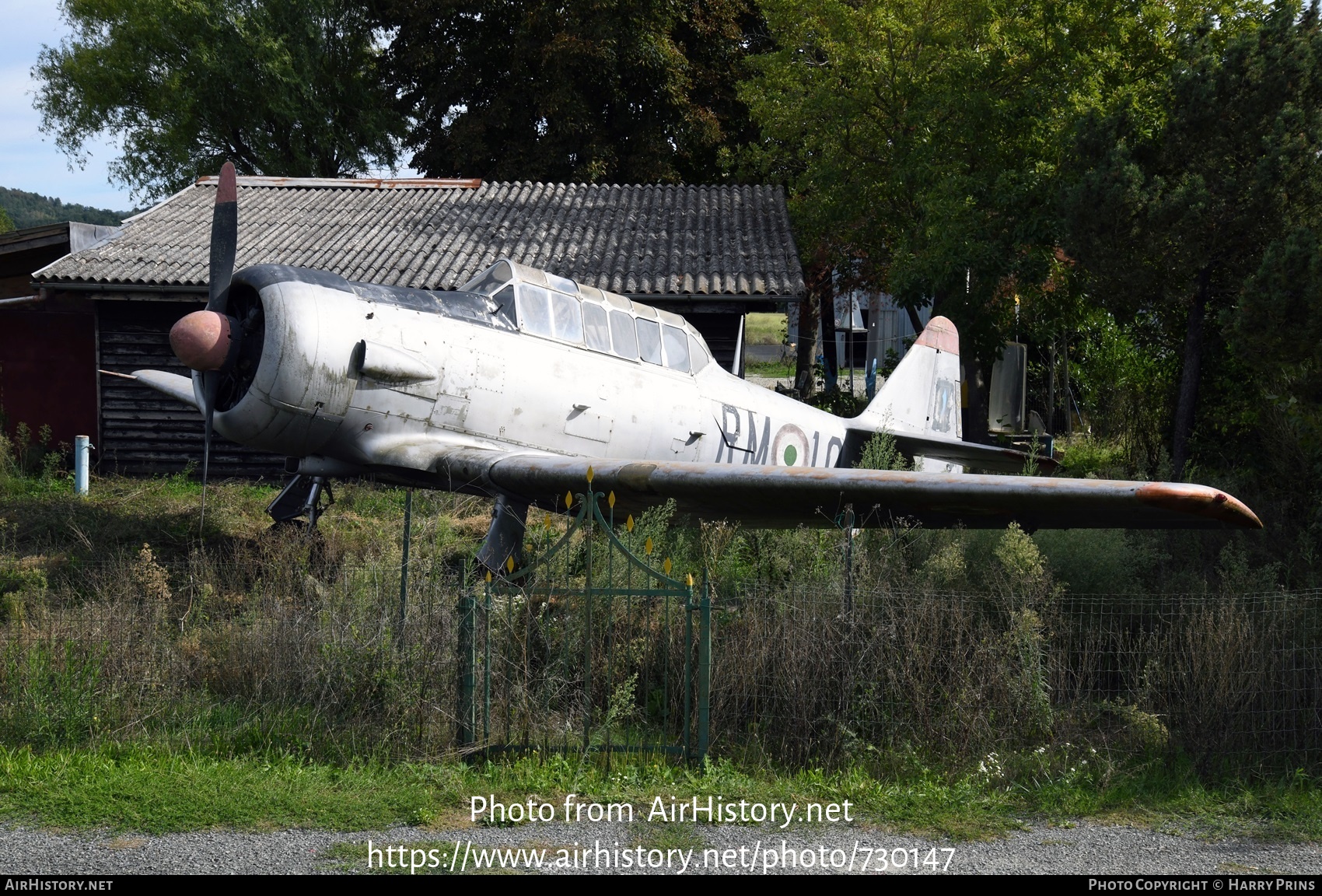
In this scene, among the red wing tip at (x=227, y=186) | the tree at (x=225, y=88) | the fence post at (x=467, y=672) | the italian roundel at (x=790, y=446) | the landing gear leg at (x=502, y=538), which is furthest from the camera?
the tree at (x=225, y=88)

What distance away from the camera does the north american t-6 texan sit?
23.8ft

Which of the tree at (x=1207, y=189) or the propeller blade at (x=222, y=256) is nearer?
the propeller blade at (x=222, y=256)

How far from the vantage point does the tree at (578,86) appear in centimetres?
2253

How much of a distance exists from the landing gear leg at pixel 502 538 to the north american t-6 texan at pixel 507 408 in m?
0.02

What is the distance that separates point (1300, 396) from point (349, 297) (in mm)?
8036

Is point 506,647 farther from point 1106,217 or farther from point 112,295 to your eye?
point 112,295

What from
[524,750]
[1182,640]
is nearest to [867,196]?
[1182,640]

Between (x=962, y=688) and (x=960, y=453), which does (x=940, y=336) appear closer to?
(x=960, y=453)

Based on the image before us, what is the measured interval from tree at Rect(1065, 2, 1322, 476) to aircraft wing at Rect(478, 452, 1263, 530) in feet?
11.5

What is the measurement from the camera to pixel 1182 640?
6.21 m

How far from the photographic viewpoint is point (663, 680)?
625cm

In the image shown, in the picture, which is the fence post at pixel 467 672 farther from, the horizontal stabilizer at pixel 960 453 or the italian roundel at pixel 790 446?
the horizontal stabilizer at pixel 960 453

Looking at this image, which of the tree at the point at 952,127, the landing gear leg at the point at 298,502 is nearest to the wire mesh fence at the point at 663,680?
the landing gear leg at the point at 298,502

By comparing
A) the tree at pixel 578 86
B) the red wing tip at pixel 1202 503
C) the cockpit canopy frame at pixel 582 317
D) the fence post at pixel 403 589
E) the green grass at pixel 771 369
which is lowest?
the fence post at pixel 403 589
